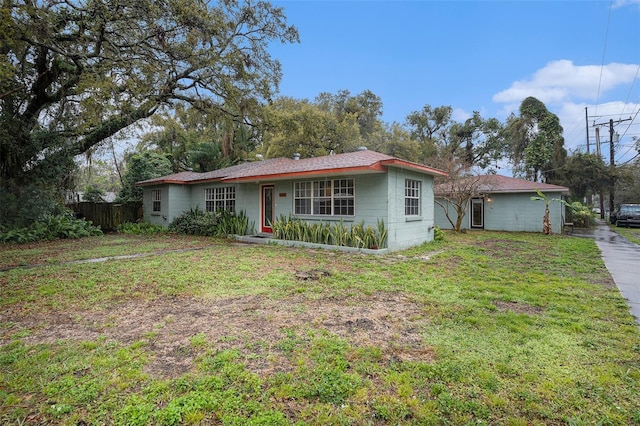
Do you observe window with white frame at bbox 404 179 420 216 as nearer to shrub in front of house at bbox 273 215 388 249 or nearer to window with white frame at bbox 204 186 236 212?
shrub in front of house at bbox 273 215 388 249

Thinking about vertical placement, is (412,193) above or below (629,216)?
above

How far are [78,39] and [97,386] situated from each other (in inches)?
383

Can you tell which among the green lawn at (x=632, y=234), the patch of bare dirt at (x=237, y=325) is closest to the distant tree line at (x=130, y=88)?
the patch of bare dirt at (x=237, y=325)

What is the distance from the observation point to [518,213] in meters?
16.5

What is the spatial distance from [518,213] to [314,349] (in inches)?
672

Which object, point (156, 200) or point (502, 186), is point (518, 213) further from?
point (156, 200)

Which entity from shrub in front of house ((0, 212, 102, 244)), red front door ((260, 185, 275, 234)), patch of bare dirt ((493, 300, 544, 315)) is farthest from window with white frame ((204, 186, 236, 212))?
patch of bare dirt ((493, 300, 544, 315))

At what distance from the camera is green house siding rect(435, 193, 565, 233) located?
1566 cm

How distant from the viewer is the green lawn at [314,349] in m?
2.25

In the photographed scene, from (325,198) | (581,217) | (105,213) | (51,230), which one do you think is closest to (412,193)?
(325,198)

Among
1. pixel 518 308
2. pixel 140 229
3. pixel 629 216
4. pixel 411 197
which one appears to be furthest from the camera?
pixel 629 216

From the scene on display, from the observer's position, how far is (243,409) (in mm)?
2215

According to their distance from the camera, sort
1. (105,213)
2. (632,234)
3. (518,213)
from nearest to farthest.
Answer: (632,234) < (105,213) < (518,213)

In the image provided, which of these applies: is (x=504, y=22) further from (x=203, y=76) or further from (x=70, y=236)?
(x=70, y=236)
